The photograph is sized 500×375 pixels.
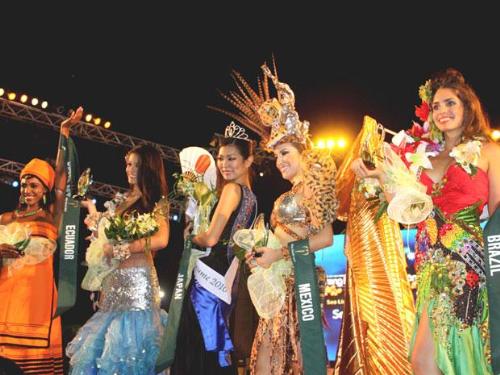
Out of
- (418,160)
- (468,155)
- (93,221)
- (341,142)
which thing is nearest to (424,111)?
(418,160)

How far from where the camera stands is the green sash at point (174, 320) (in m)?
3.95

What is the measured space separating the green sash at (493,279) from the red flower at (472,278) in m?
0.15

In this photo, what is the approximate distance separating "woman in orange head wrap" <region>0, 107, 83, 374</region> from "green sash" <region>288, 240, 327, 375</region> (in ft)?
7.71

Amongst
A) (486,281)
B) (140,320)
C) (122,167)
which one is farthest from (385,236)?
(122,167)

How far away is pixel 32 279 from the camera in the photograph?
207 inches

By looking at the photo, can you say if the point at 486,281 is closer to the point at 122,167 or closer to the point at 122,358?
the point at 122,358

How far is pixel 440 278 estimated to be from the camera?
308 centimetres

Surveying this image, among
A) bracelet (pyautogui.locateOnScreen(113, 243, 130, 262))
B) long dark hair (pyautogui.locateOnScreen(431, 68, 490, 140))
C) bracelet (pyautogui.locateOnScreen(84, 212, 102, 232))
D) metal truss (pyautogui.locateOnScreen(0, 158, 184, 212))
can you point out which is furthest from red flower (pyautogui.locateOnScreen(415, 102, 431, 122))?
metal truss (pyautogui.locateOnScreen(0, 158, 184, 212))

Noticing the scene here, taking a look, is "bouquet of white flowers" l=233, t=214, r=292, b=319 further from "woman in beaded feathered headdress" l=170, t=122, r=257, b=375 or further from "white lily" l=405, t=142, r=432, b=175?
"white lily" l=405, t=142, r=432, b=175

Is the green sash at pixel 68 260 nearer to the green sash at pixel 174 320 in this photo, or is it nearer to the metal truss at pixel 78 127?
the green sash at pixel 174 320

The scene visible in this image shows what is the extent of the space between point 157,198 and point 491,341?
8.69ft

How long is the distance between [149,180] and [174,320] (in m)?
1.21

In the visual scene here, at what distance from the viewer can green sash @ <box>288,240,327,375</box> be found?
3.41 m

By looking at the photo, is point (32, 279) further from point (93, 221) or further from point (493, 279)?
point (493, 279)
